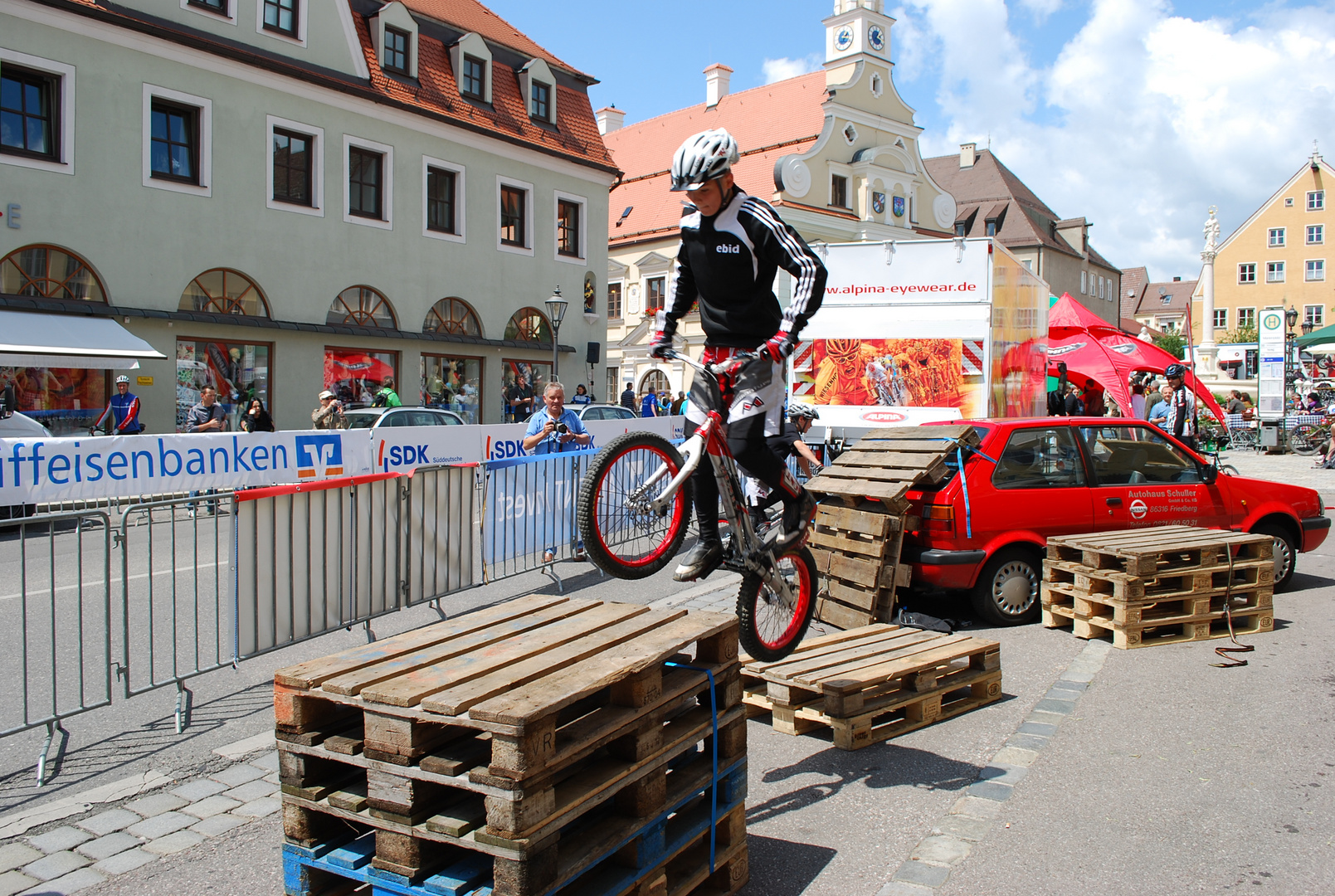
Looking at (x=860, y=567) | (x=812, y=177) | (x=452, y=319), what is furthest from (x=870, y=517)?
(x=812, y=177)

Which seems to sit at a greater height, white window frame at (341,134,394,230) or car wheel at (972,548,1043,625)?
white window frame at (341,134,394,230)

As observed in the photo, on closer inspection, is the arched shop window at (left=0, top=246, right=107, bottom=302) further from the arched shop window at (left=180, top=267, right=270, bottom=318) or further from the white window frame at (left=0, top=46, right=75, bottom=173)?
the arched shop window at (left=180, top=267, right=270, bottom=318)

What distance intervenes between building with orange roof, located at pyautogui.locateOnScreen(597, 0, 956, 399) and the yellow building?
36.0 meters

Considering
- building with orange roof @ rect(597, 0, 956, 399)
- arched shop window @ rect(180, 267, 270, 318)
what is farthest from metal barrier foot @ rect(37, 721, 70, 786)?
building with orange roof @ rect(597, 0, 956, 399)

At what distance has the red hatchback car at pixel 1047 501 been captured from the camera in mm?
8133

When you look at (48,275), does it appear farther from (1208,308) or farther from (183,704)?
(1208,308)

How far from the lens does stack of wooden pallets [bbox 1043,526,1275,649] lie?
7.73 metres

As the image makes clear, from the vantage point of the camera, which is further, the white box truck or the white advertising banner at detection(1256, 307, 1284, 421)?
the white advertising banner at detection(1256, 307, 1284, 421)

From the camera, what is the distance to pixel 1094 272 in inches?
3223

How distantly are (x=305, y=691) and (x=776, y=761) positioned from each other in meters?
2.96

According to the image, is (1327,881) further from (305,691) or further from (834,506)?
(834,506)

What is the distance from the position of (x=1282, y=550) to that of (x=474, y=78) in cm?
2543

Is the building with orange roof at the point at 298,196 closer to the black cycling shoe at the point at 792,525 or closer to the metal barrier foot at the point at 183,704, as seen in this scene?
the metal barrier foot at the point at 183,704

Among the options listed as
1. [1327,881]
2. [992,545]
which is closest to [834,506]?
[992,545]
